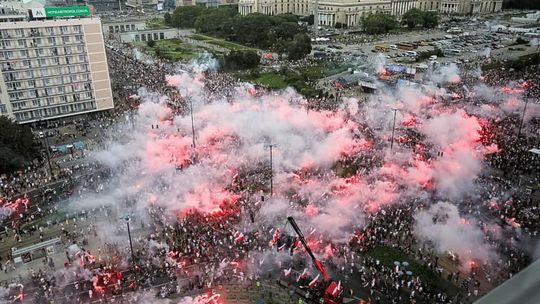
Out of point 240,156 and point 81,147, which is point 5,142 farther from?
point 240,156

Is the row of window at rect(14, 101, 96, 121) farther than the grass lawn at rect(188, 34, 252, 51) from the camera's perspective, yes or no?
No

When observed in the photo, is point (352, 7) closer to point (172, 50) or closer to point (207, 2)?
point (172, 50)

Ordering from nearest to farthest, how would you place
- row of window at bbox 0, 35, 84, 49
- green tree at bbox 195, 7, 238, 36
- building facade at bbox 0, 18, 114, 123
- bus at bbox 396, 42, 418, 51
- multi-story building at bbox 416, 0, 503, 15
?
row of window at bbox 0, 35, 84, 49, building facade at bbox 0, 18, 114, 123, bus at bbox 396, 42, 418, 51, green tree at bbox 195, 7, 238, 36, multi-story building at bbox 416, 0, 503, 15

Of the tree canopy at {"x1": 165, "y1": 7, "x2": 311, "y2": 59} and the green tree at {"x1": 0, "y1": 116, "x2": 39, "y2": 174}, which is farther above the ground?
the tree canopy at {"x1": 165, "y1": 7, "x2": 311, "y2": 59}

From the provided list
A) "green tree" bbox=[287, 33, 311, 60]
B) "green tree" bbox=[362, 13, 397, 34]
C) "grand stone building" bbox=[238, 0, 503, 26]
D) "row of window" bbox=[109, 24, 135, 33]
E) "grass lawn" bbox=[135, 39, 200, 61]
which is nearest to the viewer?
"green tree" bbox=[287, 33, 311, 60]

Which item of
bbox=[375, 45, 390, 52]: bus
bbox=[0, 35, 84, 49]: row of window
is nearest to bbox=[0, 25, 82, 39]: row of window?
bbox=[0, 35, 84, 49]: row of window

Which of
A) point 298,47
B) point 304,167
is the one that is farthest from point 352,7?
point 304,167

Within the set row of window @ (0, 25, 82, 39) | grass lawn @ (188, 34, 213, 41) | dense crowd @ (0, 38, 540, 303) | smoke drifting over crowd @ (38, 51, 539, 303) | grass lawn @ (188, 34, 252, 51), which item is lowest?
dense crowd @ (0, 38, 540, 303)

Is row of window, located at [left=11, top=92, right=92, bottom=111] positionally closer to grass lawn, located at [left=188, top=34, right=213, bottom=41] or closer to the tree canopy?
the tree canopy
